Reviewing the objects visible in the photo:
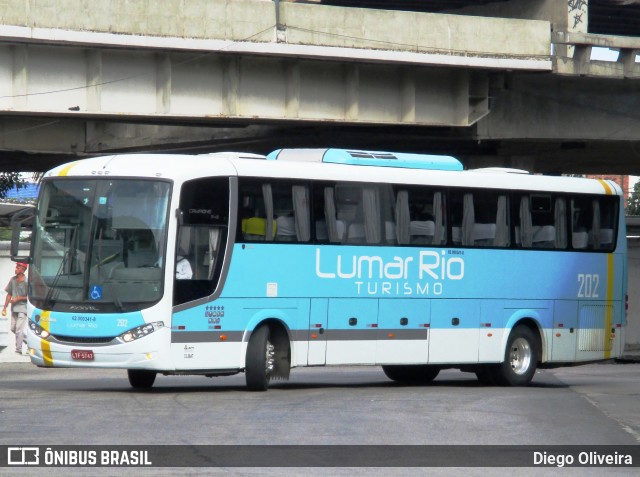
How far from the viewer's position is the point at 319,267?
1906cm

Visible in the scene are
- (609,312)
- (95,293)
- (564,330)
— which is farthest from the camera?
(609,312)

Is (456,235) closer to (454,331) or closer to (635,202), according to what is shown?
(454,331)

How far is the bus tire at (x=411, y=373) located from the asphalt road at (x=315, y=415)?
25 centimetres

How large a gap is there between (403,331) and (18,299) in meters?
10.5

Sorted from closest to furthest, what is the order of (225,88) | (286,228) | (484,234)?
(286,228)
(484,234)
(225,88)

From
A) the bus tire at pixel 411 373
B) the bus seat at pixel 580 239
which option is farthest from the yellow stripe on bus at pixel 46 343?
the bus seat at pixel 580 239

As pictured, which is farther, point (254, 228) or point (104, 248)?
point (254, 228)

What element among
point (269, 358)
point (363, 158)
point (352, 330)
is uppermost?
point (363, 158)

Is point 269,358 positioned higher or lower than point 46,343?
lower

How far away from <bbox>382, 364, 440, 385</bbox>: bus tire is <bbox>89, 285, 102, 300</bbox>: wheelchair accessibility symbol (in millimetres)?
6370

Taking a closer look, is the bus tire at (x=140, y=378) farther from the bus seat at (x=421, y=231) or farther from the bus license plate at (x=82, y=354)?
the bus seat at (x=421, y=231)

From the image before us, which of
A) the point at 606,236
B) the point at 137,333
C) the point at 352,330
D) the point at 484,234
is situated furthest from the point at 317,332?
the point at 606,236

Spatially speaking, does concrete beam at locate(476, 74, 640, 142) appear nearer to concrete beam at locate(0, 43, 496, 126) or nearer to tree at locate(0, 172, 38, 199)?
concrete beam at locate(0, 43, 496, 126)

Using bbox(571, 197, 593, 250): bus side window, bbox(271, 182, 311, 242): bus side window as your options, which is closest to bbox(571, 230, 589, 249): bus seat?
bbox(571, 197, 593, 250): bus side window
